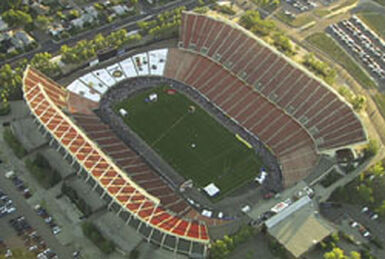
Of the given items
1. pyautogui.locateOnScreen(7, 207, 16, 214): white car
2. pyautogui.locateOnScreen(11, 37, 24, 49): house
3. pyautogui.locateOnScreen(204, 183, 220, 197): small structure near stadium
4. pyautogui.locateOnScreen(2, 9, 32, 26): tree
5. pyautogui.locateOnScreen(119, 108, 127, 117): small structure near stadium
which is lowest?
pyautogui.locateOnScreen(204, 183, 220, 197): small structure near stadium

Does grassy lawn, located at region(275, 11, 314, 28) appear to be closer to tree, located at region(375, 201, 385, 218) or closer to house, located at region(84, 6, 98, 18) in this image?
house, located at region(84, 6, 98, 18)

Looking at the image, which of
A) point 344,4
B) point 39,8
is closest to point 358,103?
point 344,4

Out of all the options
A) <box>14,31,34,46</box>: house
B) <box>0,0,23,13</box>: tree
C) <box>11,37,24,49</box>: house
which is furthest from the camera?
<box>0,0,23,13</box>: tree

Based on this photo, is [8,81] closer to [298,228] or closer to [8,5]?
[8,5]

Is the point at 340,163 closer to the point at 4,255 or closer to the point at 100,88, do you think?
the point at 100,88

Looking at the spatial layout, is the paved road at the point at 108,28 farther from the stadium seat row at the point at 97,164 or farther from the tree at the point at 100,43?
the stadium seat row at the point at 97,164

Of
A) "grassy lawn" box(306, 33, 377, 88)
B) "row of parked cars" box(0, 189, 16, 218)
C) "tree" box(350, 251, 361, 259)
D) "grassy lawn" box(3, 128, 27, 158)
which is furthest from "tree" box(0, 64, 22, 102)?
"tree" box(350, 251, 361, 259)
